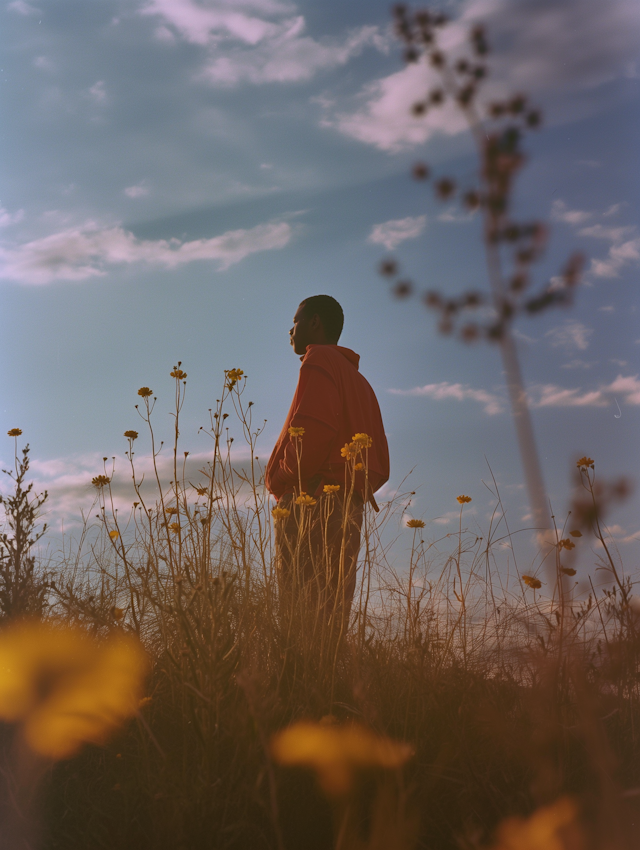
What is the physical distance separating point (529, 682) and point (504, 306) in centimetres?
189

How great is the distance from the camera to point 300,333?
3646mm

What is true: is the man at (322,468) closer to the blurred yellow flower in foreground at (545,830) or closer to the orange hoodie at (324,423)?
the orange hoodie at (324,423)

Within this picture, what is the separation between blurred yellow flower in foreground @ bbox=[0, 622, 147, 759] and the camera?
2029mm

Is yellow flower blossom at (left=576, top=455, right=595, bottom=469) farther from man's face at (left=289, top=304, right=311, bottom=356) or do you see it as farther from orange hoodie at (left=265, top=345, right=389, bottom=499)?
man's face at (left=289, top=304, right=311, bottom=356)

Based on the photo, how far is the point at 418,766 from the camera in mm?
1752

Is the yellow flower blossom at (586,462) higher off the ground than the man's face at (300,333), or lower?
lower

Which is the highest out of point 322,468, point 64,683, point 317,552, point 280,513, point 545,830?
point 322,468

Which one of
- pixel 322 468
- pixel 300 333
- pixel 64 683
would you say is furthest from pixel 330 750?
pixel 300 333

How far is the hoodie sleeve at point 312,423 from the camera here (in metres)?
3.02

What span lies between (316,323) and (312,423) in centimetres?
84

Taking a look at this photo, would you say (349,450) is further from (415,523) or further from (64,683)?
(64,683)

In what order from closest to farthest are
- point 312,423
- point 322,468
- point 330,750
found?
point 330,750, point 312,423, point 322,468

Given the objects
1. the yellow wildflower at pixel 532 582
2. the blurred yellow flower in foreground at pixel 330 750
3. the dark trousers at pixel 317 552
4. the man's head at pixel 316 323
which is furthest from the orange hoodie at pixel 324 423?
the blurred yellow flower in foreground at pixel 330 750

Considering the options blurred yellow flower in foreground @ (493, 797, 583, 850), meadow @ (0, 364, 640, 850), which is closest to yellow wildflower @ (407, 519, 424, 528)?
meadow @ (0, 364, 640, 850)
